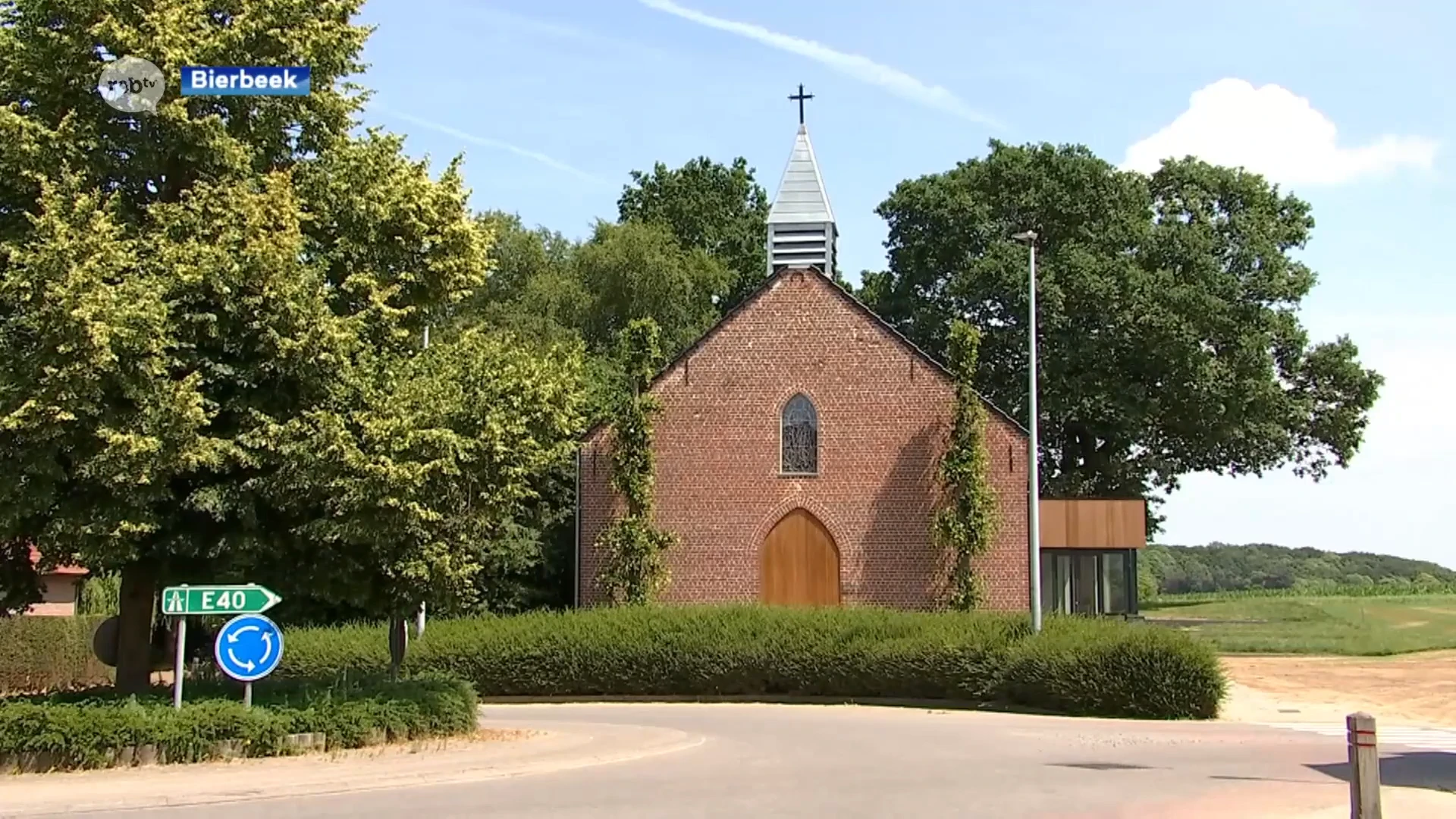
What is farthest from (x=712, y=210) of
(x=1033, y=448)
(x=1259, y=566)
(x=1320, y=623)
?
(x=1259, y=566)

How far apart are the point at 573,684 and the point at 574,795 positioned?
15209mm

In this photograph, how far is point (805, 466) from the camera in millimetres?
34344

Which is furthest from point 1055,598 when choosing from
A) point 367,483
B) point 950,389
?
point 367,483

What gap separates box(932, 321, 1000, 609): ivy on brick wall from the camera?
32469mm

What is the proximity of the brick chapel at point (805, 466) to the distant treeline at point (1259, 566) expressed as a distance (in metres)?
75.6

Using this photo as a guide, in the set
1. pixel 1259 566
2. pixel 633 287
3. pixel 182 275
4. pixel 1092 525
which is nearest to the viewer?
pixel 182 275

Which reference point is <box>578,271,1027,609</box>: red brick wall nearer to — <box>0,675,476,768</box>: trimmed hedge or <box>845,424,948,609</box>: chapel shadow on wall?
<box>845,424,948,609</box>: chapel shadow on wall

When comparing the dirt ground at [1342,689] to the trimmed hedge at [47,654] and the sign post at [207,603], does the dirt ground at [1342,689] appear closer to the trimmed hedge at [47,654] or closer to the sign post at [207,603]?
the sign post at [207,603]

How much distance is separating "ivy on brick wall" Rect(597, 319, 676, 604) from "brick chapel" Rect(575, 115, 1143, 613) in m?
0.40

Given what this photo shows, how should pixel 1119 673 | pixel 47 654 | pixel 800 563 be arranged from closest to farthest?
pixel 1119 673, pixel 47 654, pixel 800 563

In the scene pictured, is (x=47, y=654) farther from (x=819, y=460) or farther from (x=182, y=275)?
(x=819, y=460)

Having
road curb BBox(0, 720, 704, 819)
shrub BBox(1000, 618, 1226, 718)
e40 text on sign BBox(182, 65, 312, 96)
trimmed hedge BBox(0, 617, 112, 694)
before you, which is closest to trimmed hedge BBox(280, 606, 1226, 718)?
shrub BBox(1000, 618, 1226, 718)

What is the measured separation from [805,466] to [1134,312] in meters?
18.3

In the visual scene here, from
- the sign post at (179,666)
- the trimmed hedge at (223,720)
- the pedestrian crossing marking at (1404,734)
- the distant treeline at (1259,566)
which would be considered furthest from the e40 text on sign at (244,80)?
the distant treeline at (1259,566)
